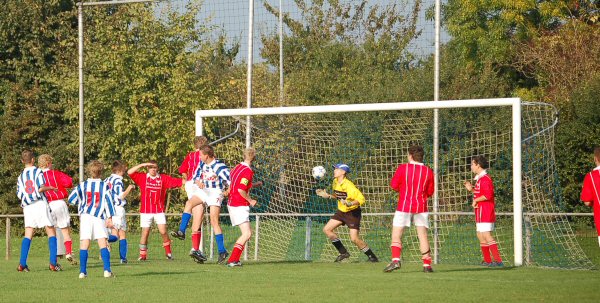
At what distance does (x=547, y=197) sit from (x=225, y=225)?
7.60 m

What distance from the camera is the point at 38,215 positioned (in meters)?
15.0

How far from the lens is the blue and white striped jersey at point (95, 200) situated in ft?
44.3

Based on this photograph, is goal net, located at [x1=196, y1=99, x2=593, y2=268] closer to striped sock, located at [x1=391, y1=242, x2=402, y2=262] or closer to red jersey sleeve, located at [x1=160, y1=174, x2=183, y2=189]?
red jersey sleeve, located at [x1=160, y1=174, x2=183, y2=189]

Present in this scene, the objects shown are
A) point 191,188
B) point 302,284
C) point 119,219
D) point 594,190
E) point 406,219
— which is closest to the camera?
point 302,284

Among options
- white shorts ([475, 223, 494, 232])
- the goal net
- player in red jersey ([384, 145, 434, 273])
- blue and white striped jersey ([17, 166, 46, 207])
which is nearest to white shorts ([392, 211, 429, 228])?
player in red jersey ([384, 145, 434, 273])

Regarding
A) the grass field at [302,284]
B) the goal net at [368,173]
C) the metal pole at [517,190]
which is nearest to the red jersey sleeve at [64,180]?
the grass field at [302,284]

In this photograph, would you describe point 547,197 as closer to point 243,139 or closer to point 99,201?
point 243,139

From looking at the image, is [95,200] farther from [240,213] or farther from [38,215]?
[240,213]

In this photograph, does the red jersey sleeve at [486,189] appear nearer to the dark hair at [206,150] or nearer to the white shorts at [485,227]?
the white shorts at [485,227]

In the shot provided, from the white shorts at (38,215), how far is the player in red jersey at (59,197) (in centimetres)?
33

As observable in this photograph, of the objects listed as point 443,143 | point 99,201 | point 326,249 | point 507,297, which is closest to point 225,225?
point 326,249

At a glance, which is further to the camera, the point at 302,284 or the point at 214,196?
the point at 214,196

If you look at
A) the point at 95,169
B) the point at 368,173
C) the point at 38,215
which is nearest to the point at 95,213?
the point at 95,169

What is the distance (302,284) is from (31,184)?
16.1ft
